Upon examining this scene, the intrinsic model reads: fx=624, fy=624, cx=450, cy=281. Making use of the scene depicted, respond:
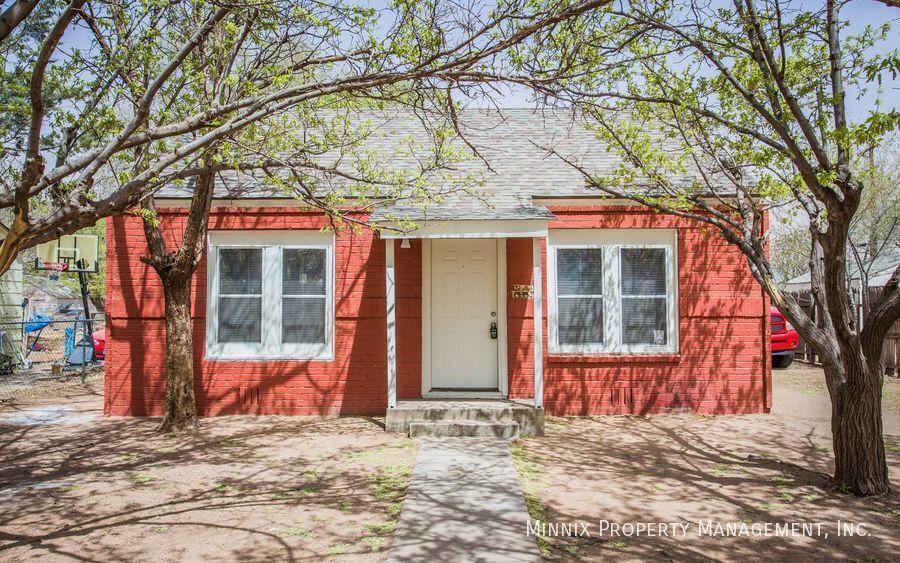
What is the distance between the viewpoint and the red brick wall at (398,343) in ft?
32.2

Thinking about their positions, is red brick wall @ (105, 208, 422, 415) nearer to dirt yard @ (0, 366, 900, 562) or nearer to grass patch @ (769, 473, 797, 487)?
dirt yard @ (0, 366, 900, 562)

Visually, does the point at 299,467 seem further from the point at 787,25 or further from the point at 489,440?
the point at 787,25

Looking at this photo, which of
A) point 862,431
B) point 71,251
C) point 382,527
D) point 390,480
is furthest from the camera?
point 71,251

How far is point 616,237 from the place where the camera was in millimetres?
9984

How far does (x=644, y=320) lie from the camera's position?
32.6ft

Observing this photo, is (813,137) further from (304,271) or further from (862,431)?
(304,271)

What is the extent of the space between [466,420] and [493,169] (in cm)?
350

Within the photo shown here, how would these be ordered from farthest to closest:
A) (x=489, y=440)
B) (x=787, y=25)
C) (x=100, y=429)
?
(x=100, y=429), (x=489, y=440), (x=787, y=25)

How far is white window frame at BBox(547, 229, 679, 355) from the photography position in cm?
988

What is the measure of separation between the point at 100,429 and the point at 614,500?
733cm

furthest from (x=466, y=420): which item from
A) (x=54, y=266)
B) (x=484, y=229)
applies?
(x=54, y=266)

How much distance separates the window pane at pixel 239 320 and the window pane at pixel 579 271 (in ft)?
15.8

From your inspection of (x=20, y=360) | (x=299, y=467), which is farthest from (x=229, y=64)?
(x=20, y=360)

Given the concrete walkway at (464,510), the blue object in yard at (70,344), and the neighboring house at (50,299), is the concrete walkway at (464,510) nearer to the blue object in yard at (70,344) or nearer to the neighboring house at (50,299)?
the blue object in yard at (70,344)
